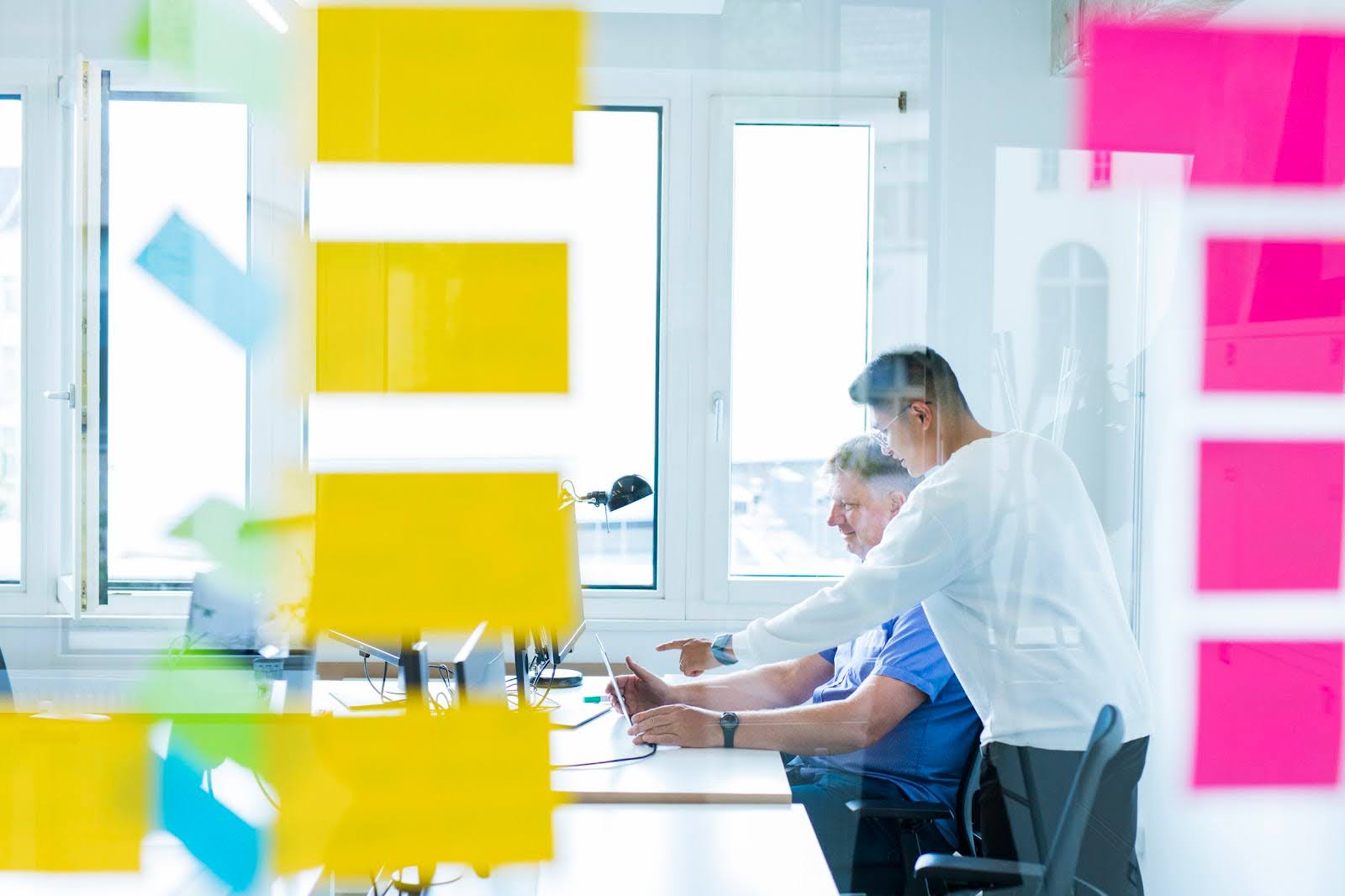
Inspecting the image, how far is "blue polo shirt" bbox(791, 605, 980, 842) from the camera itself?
231 cm

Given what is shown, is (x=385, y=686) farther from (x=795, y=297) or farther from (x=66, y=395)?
(x=795, y=297)

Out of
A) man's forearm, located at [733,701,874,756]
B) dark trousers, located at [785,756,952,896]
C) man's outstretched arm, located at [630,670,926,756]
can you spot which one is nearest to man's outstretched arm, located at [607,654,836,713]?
man's outstretched arm, located at [630,670,926,756]

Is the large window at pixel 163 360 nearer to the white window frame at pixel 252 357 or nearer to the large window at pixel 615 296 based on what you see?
the white window frame at pixel 252 357

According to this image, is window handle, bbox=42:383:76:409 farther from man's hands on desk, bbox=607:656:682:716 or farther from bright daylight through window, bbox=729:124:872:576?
bright daylight through window, bbox=729:124:872:576

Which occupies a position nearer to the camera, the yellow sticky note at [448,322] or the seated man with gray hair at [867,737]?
the yellow sticky note at [448,322]

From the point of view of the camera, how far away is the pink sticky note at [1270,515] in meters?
2.34

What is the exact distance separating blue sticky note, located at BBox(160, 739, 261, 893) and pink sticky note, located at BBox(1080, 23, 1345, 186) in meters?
2.33

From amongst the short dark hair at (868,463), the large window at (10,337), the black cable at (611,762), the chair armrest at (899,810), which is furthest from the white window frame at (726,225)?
the large window at (10,337)

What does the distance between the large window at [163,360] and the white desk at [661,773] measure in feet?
2.97

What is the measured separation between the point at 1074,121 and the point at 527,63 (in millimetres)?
1283

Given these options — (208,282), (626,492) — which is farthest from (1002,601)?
(208,282)

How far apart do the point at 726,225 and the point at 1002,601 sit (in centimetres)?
104

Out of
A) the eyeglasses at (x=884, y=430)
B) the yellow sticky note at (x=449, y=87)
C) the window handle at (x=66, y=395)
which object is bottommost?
the eyeglasses at (x=884, y=430)

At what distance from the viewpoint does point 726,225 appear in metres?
2.53
